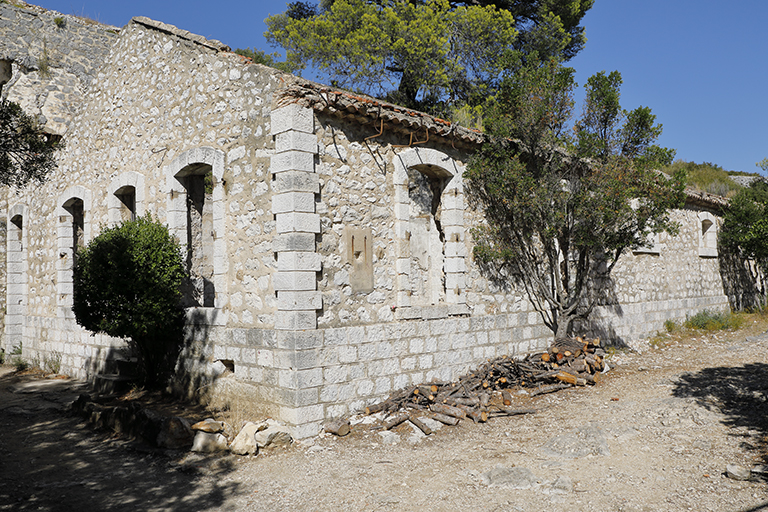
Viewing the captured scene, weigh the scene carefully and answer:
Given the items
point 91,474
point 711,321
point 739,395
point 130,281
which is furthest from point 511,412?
point 711,321

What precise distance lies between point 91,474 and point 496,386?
508 cm

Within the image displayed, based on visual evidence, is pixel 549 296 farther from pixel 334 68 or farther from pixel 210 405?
pixel 334 68

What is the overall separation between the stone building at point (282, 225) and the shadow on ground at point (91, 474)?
121 centimetres

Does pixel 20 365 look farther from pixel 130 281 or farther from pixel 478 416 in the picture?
pixel 478 416

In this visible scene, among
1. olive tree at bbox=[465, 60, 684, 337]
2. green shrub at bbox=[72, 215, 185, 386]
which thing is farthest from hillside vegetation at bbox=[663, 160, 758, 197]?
green shrub at bbox=[72, 215, 185, 386]

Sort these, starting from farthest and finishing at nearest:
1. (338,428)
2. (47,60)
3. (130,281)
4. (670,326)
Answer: (670,326)
(47,60)
(130,281)
(338,428)

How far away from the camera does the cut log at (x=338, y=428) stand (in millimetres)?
6148

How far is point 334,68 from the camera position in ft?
61.2

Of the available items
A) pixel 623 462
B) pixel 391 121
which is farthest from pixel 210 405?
pixel 623 462

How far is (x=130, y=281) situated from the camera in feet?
22.8

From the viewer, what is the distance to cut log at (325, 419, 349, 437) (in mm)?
6148

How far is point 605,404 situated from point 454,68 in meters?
13.5

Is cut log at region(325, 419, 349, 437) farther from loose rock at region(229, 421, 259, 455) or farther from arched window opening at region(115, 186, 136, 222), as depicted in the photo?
arched window opening at region(115, 186, 136, 222)

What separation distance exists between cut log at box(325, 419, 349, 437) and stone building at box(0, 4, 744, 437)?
0.12 metres
